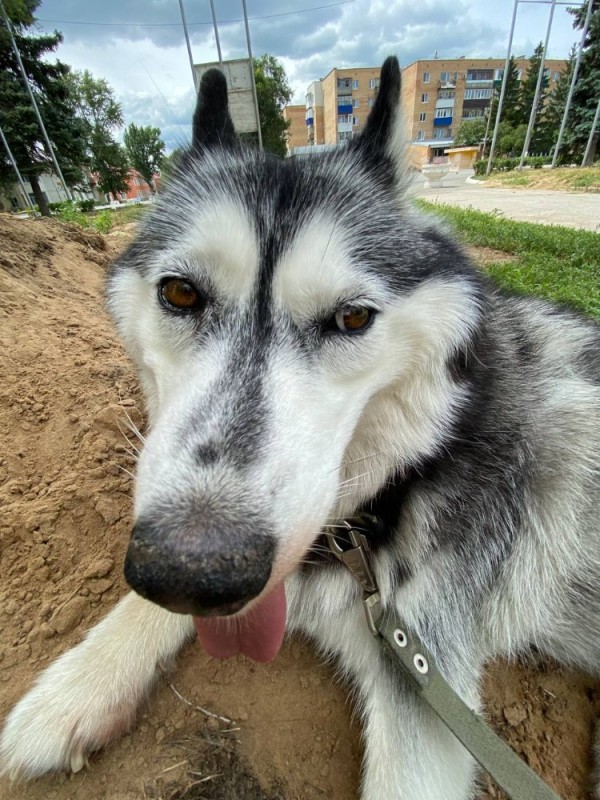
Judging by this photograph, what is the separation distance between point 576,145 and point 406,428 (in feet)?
133

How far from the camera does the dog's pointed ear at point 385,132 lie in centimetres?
178

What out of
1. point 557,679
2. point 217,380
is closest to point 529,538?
point 557,679

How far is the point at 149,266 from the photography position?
158 centimetres

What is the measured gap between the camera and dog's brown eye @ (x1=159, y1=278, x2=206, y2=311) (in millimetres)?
1506

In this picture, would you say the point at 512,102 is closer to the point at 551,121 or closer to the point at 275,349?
the point at 551,121


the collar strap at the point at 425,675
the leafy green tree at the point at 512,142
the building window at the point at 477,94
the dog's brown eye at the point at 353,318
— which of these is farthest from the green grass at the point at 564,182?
the building window at the point at 477,94

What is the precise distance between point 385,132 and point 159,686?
253cm

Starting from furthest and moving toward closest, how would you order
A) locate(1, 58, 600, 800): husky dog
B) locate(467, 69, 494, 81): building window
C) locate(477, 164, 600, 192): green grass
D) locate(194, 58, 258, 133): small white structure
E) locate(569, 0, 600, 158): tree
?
1. locate(467, 69, 494, 81): building window
2. locate(569, 0, 600, 158): tree
3. locate(477, 164, 600, 192): green grass
4. locate(194, 58, 258, 133): small white structure
5. locate(1, 58, 600, 800): husky dog

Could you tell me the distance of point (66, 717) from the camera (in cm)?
158

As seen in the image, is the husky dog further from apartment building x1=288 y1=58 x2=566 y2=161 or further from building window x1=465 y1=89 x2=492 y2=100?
building window x1=465 y1=89 x2=492 y2=100

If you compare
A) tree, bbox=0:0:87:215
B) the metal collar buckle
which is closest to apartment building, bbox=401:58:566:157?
tree, bbox=0:0:87:215

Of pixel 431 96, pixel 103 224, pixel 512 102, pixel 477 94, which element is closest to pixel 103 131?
pixel 103 224

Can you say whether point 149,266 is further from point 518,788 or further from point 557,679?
point 557,679

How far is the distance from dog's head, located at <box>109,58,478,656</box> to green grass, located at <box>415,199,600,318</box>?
2.92 metres
